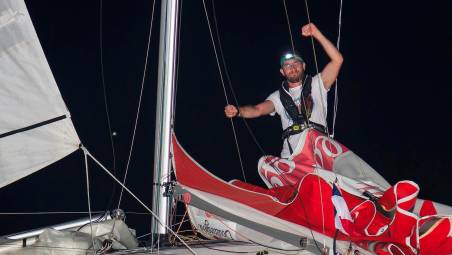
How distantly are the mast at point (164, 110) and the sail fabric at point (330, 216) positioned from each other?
0.06 metres

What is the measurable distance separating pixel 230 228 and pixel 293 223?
155 mm

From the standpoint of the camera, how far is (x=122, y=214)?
1381 millimetres

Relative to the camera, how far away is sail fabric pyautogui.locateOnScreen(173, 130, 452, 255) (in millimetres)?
1117

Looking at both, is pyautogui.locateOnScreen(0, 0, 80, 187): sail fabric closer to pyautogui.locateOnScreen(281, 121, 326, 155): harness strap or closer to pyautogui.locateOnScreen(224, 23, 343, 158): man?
pyautogui.locateOnScreen(224, 23, 343, 158): man

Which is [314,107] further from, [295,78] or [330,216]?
[330,216]

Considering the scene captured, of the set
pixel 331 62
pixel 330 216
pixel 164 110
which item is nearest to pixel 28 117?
pixel 164 110

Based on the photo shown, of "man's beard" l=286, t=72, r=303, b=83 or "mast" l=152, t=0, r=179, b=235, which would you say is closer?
"mast" l=152, t=0, r=179, b=235

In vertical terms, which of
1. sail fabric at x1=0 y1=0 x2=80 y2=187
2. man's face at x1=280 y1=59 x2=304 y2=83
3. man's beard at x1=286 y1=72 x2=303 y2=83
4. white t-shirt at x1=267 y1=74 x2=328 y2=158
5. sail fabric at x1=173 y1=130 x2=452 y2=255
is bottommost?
sail fabric at x1=173 y1=130 x2=452 y2=255

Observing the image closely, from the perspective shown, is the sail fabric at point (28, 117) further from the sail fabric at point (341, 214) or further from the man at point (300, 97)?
the man at point (300, 97)

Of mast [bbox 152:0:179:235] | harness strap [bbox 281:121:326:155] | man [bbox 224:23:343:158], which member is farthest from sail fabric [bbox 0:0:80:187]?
harness strap [bbox 281:121:326:155]

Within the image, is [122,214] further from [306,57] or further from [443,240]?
[306,57]

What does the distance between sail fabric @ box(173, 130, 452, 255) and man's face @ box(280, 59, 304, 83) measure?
67 cm

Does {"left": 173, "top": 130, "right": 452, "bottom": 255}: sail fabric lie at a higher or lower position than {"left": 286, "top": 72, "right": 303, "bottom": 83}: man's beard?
lower

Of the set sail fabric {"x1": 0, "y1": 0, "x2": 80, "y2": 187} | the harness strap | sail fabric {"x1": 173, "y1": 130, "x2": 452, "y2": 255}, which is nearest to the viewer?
sail fabric {"x1": 0, "y1": 0, "x2": 80, "y2": 187}
